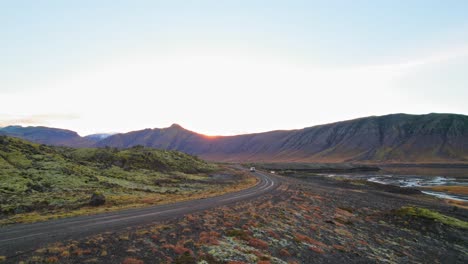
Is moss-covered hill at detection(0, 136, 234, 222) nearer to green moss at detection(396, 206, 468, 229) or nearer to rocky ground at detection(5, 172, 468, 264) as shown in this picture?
rocky ground at detection(5, 172, 468, 264)

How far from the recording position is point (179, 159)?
100500mm

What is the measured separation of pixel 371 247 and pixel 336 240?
284cm

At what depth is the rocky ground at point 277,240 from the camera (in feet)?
47.3

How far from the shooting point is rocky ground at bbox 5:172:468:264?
1442 centimetres

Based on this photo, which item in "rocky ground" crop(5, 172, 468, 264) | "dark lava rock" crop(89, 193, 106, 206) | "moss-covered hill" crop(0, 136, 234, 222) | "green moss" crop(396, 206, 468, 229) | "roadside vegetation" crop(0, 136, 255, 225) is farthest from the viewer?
"green moss" crop(396, 206, 468, 229)

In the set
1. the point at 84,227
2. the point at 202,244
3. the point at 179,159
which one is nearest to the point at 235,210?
the point at 202,244

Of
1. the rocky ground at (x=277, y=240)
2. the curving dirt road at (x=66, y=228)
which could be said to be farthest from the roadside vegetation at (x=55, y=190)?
the rocky ground at (x=277, y=240)

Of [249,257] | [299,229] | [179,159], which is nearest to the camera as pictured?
[249,257]

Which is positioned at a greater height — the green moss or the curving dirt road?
the curving dirt road

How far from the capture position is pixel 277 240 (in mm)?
20547

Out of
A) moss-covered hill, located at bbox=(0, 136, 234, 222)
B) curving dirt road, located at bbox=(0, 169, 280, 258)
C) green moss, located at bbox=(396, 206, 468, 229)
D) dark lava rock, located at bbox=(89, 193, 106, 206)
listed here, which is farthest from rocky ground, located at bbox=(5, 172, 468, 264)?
moss-covered hill, located at bbox=(0, 136, 234, 222)

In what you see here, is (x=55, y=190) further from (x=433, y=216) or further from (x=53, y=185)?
(x=433, y=216)

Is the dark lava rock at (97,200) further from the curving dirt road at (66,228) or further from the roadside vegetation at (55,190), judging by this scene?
the curving dirt road at (66,228)

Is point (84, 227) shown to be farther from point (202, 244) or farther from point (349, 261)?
point (349, 261)
